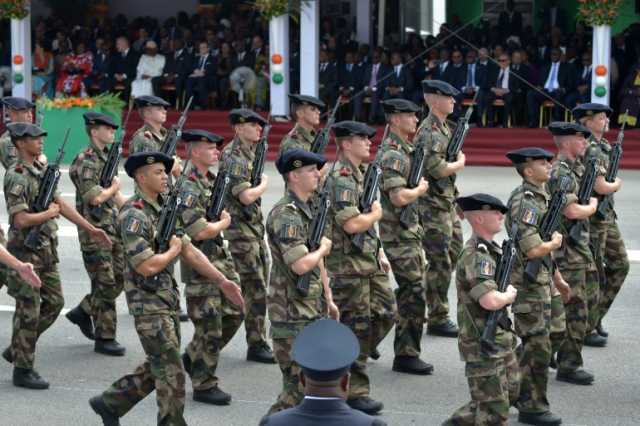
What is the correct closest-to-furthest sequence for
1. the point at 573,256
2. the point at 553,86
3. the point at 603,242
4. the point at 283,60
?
the point at 573,256 < the point at 603,242 < the point at 553,86 < the point at 283,60

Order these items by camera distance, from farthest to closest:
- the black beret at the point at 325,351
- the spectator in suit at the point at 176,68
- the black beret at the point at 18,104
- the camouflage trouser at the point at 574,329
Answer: the spectator in suit at the point at 176,68 → the black beret at the point at 18,104 → the camouflage trouser at the point at 574,329 → the black beret at the point at 325,351

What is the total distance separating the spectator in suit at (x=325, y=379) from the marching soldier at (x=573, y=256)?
5183 millimetres

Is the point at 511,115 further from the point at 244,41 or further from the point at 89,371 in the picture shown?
the point at 89,371

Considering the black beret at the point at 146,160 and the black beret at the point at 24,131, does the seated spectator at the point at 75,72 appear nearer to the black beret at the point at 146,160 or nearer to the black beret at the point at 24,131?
the black beret at the point at 24,131

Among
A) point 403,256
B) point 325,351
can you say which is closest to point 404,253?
point 403,256

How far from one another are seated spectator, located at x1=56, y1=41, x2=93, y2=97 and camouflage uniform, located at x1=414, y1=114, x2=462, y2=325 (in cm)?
1646

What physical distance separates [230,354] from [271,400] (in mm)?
1437

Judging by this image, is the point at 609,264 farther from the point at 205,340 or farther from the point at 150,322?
the point at 150,322

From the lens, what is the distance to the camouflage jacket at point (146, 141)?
12.3 metres

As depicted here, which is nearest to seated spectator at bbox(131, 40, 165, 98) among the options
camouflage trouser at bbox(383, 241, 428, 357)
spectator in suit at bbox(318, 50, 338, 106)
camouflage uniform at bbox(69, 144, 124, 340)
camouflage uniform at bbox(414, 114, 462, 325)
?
spectator in suit at bbox(318, 50, 338, 106)

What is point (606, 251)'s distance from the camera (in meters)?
11.5

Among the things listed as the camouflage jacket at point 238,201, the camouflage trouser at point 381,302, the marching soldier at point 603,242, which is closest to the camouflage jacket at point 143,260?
the camouflage trouser at point 381,302

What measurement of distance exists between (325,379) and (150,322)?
354 cm

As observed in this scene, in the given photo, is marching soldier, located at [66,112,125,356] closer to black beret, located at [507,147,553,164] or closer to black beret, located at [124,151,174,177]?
black beret, located at [124,151,174,177]
